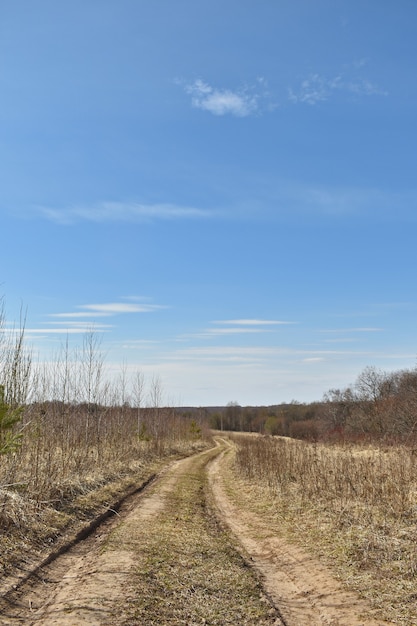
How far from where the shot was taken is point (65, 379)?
19.7 metres

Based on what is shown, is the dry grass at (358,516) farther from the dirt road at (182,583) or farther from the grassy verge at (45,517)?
the grassy verge at (45,517)

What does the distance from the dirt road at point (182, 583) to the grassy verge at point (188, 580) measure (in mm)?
13

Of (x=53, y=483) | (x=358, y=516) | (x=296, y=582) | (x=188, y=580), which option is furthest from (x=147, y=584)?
(x=53, y=483)

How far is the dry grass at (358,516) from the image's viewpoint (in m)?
6.70

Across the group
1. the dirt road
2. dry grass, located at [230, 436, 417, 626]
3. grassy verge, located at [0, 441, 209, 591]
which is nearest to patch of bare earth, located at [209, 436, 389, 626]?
the dirt road

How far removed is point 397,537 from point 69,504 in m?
7.61

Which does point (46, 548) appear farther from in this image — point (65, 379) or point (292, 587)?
point (65, 379)

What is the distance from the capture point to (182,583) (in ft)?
23.0

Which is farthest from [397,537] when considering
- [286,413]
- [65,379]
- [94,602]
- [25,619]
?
[286,413]

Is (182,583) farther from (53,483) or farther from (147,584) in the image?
(53,483)

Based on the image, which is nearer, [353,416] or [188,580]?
[188,580]

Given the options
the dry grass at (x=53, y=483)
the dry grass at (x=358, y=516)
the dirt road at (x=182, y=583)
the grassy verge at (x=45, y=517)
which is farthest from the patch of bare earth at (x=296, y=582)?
the dry grass at (x=53, y=483)

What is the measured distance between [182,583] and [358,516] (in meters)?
4.51

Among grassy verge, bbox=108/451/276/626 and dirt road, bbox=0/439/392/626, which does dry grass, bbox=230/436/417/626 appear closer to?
dirt road, bbox=0/439/392/626
